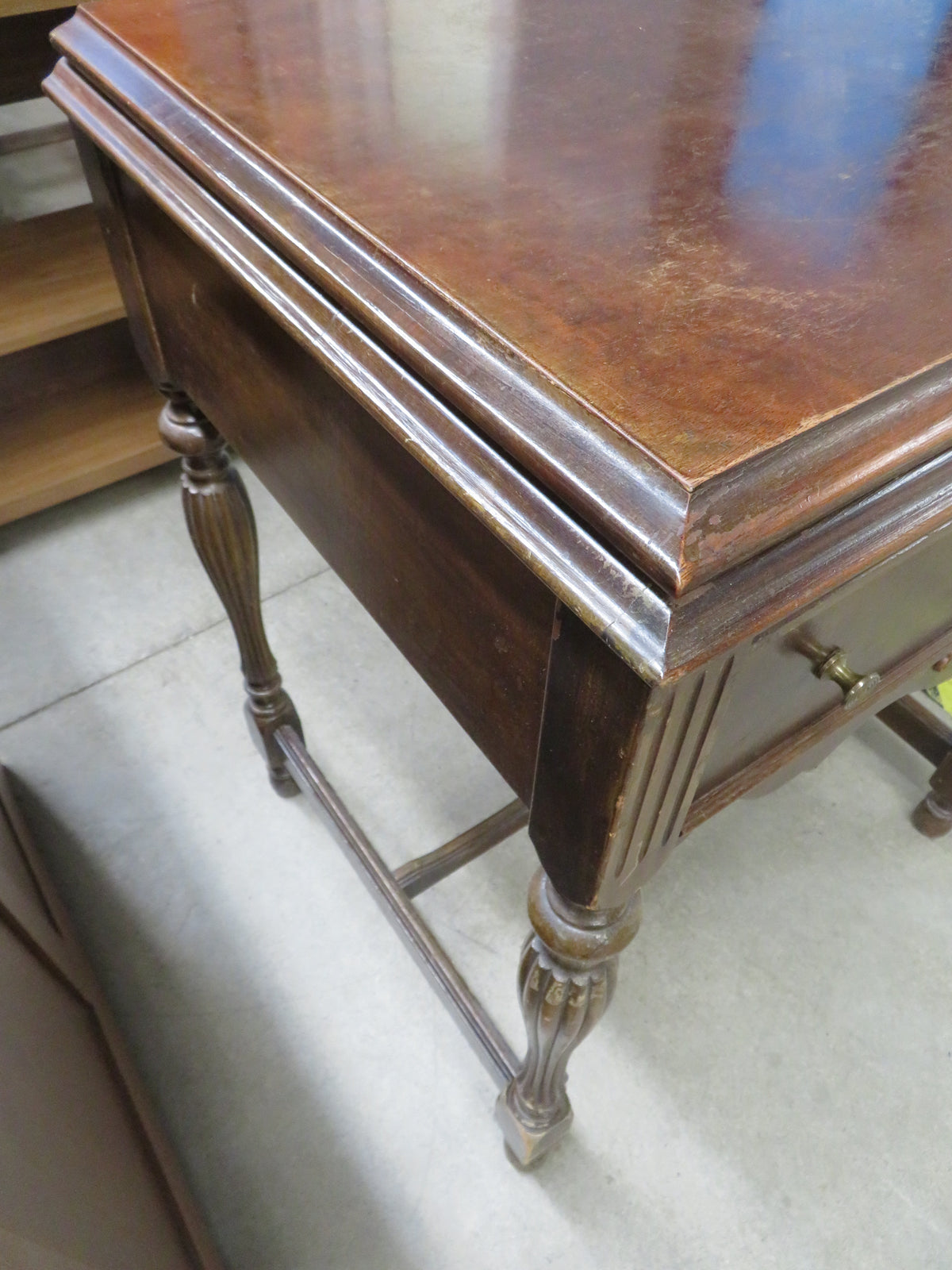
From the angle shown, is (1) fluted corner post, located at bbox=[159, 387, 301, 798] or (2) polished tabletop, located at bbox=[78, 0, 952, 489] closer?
(2) polished tabletop, located at bbox=[78, 0, 952, 489]

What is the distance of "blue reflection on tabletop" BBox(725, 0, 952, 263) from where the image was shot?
0.41 meters

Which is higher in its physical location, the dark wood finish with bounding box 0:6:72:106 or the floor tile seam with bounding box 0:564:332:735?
the dark wood finish with bounding box 0:6:72:106

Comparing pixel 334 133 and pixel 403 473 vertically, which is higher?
pixel 334 133

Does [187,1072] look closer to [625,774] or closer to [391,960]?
[391,960]

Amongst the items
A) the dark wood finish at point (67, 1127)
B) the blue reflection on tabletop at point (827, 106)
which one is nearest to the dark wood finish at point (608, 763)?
the blue reflection on tabletop at point (827, 106)

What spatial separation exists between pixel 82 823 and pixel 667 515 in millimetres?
980

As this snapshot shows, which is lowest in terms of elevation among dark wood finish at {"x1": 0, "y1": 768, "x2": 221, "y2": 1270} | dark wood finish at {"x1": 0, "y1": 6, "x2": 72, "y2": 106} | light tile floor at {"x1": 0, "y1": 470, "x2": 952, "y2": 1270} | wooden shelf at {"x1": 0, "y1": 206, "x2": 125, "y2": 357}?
light tile floor at {"x1": 0, "y1": 470, "x2": 952, "y2": 1270}

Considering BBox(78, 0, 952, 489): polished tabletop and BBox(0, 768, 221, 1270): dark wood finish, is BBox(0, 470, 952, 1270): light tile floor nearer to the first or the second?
BBox(0, 768, 221, 1270): dark wood finish

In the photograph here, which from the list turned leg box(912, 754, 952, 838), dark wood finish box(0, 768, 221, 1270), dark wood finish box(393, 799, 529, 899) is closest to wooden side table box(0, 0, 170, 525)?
dark wood finish box(0, 768, 221, 1270)

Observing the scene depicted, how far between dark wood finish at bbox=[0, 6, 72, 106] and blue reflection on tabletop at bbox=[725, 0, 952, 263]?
3.92 ft

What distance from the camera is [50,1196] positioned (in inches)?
20.6

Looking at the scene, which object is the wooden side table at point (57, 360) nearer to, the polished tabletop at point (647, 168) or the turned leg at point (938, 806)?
the polished tabletop at point (647, 168)

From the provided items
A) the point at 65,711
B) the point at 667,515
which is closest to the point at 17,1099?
the point at 667,515

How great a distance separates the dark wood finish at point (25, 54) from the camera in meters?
1.33
